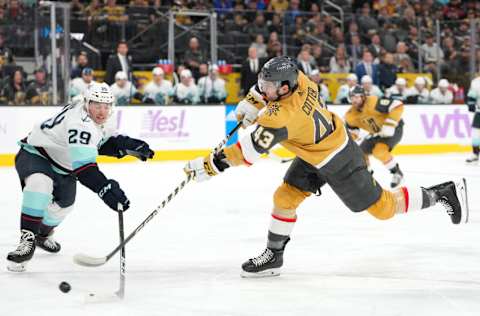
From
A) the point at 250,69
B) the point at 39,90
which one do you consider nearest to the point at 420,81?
the point at 250,69

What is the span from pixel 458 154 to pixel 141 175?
537cm

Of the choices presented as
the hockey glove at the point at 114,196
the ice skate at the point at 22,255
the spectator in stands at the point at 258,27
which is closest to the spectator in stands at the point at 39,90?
the spectator in stands at the point at 258,27

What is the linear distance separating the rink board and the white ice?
293 cm

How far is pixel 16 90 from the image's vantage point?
1027cm

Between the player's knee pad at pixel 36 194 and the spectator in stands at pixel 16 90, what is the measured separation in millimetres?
6266

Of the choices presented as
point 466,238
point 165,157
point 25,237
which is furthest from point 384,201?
point 165,157

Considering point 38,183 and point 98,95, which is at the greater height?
point 98,95

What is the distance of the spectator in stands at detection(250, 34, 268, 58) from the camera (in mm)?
12383

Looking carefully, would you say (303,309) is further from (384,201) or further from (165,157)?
(165,157)

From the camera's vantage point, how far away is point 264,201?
7199 mm

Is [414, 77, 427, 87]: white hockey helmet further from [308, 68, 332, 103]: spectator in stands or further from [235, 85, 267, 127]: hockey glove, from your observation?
[235, 85, 267, 127]: hockey glove

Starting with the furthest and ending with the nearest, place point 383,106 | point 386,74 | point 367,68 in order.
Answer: point 386,74, point 367,68, point 383,106

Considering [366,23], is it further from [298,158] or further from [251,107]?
[298,158]

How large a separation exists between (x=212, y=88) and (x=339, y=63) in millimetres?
2343
